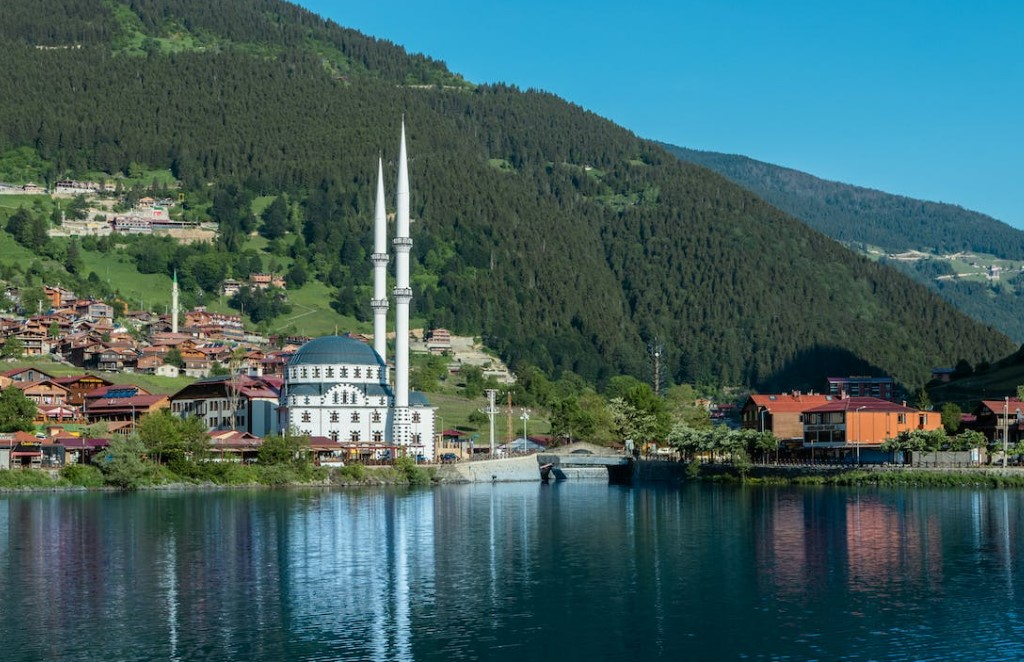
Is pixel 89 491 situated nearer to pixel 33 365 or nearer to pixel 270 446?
pixel 270 446

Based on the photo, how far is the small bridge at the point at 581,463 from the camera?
14538 centimetres

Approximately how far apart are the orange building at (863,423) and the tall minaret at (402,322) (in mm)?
37110

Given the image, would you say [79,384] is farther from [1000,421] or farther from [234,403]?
[1000,421]

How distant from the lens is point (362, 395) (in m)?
147

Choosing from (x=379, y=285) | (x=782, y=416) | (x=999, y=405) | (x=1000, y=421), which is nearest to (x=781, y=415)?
(x=782, y=416)

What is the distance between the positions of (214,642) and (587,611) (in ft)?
44.6

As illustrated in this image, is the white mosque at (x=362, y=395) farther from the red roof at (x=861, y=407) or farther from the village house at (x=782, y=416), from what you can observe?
the red roof at (x=861, y=407)

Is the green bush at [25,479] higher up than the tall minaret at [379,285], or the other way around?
the tall minaret at [379,285]

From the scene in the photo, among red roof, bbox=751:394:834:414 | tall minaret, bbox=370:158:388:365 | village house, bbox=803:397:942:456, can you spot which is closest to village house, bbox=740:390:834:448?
red roof, bbox=751:394:834:414

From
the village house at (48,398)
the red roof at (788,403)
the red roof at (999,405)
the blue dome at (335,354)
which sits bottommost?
the red roof at (999,405)

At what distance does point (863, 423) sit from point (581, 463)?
93.0 ft

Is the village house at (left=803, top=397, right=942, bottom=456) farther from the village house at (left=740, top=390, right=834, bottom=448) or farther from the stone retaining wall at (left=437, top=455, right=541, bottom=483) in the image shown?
the stone retaining wall at (left=437, top=455, right=541, bottom=483)

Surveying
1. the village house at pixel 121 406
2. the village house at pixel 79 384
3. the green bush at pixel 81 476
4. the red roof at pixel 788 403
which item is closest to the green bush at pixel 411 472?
the green bush at pixel 81 476

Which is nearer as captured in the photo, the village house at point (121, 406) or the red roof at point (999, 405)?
the red roof at point (999, 405)
